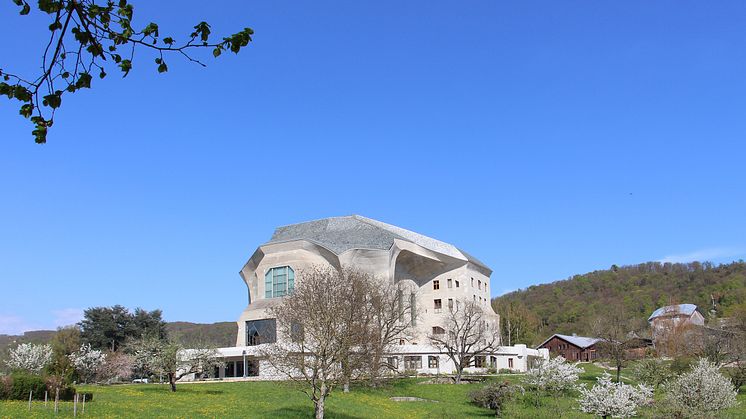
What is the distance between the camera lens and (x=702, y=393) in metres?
27.3

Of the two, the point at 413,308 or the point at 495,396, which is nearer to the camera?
the point at 495,396

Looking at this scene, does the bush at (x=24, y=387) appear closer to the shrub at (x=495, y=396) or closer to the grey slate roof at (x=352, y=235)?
the shrub at (x=495, y=396)

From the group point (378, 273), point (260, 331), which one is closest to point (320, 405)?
point (260, 331)

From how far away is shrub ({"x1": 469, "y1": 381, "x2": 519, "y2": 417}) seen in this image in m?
36.2

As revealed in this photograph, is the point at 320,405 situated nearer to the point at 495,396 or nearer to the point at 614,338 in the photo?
the point at 495,396

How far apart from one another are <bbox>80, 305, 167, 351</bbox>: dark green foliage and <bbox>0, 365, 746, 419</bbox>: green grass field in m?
30.5

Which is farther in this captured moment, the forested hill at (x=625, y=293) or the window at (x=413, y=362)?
the forested hill at (x=625, y=293)

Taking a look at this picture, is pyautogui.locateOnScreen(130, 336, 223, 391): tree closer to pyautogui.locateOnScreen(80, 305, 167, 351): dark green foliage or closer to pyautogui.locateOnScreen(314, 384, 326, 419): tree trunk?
pyautogui.locateOnScreen(314, 384, 326, 419): tree trunk

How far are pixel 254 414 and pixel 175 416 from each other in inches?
166

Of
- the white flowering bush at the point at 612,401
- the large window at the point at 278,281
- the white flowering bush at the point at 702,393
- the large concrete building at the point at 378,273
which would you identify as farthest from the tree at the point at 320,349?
the large window at the point at 278,281

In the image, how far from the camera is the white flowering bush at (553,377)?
1522 inches

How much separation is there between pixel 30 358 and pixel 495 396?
27364mm

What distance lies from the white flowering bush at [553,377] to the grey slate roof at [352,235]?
106 feet

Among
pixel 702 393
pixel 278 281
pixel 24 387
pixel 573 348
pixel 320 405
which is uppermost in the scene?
pixel 278 281
